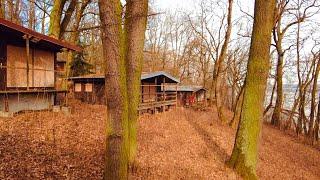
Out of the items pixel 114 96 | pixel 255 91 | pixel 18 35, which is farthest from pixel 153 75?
pixel 114 96

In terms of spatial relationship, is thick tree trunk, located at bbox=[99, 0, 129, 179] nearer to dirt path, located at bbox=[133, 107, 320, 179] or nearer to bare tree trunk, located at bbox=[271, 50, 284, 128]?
dirt path, located at bbox=[133, 107, 320, 179]

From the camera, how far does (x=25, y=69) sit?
15.3 meters

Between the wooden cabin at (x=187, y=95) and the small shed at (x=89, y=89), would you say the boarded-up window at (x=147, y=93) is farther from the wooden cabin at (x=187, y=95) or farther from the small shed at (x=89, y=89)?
the wooden cabin at (x=187, y=95)

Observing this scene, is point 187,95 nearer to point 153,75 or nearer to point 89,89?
point 153,75

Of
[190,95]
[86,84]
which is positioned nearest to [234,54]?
[190,95]

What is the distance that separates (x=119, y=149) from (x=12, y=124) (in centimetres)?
722

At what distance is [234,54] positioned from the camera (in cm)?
3909

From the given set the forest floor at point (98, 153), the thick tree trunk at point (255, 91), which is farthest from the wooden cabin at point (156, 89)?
the thick tree trunk at point (255, 91)

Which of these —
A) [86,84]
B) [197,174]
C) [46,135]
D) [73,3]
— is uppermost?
[73,3]

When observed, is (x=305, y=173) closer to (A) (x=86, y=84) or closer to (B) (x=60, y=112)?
(B) (x=60, y=112)

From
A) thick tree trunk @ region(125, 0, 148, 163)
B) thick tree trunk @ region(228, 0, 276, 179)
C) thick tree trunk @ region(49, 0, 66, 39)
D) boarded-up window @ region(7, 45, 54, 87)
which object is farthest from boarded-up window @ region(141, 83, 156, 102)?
thick tree trunk @ region(125, 0, 148, 163)

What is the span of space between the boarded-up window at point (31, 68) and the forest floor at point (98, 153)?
8.78ft

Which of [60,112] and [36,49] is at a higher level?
[36,49]

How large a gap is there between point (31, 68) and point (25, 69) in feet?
1.06
